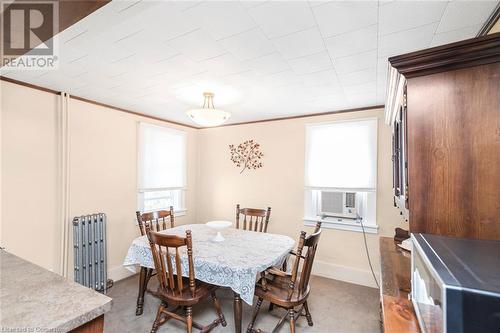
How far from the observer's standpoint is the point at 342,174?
10.9ft

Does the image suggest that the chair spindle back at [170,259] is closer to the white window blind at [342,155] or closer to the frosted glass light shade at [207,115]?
the frosted glass light shade at [207,115]

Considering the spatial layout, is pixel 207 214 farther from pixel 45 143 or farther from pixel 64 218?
pixel 45 143

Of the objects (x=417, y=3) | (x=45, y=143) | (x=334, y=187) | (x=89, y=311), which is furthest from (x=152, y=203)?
(x=417, y=3)

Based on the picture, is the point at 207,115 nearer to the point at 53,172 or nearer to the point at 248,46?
the point at 248,46

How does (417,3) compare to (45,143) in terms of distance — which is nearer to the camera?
(417,3)

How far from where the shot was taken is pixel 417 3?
1.25m

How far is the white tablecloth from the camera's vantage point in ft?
6.23

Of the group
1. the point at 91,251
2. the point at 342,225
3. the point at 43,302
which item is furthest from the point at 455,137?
the point at 91,251

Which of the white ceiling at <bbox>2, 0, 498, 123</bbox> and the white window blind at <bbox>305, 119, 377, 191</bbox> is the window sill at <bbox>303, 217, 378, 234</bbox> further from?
the white ceiling at <bbox>2, 0, 498, 123</bbox>

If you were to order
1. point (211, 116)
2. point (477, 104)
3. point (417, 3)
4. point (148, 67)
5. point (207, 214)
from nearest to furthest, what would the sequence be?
point (477, 104) → point (417, 3) → point (148, 67) → point (211, 116) → point (207, 214)

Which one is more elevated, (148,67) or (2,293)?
(148,67)

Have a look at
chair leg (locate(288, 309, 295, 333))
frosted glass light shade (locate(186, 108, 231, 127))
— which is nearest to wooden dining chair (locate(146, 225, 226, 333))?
chair leg (locate(288, 309, 295, 333))

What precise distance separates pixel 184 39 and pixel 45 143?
211cm

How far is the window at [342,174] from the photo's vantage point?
3.15m
